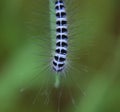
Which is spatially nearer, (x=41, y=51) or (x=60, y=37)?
(x=60, y=37)

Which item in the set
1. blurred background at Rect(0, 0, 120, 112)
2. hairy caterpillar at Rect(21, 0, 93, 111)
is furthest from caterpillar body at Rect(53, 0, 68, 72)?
blurred background at Rect(0, 0, 120, 112)

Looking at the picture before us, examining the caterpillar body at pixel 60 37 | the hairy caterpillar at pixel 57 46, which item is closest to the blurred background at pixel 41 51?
the hairy caterpillar at pixel 57 46

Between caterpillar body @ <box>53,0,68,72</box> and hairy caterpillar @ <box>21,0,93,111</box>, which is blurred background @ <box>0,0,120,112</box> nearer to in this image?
hairy caterpillar @ <box>21,0,93,111</box>

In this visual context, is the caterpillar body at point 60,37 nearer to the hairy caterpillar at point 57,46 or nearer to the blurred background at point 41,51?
the hairy caterpillar at point 57,46

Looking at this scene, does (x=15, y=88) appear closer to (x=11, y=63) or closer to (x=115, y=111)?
(x=11, y=63)

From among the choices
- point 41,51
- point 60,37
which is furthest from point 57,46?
point 41,51

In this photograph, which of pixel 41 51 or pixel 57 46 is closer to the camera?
pixel 57 46

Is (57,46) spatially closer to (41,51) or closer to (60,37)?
(60,37)

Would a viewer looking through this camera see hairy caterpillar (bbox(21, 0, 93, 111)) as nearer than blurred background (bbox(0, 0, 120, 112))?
Yes
